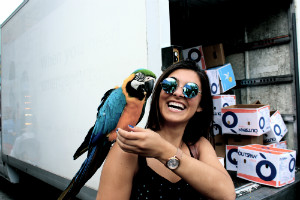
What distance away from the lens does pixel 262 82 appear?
144 inches

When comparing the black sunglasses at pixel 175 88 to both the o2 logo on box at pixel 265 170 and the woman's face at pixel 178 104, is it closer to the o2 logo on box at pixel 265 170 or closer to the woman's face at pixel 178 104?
the woman's face at pixel 178 104

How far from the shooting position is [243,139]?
122 inches

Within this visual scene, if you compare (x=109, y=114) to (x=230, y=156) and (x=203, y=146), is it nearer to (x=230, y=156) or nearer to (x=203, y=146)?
(x=203, y=146)

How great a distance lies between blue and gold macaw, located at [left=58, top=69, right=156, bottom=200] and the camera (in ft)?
4.15

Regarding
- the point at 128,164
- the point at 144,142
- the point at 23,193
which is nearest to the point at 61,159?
the point at 128,164

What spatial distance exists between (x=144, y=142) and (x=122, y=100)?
0.50m

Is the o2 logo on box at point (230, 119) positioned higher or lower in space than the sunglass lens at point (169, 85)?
lower

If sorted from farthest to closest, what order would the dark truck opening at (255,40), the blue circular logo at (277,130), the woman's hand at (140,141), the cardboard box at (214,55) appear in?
the cardboard box at (214,55) < the dark truck opening at (255,40) < the blue circular logo at (277,130) < the woman's hand at (140,141)

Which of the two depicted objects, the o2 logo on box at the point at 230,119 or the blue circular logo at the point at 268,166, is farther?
the o2 logo on box at the point at 230,119

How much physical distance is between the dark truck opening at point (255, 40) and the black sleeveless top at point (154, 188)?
1.82 m

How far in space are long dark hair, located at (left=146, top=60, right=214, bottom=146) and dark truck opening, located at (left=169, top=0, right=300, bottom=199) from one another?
1612mm

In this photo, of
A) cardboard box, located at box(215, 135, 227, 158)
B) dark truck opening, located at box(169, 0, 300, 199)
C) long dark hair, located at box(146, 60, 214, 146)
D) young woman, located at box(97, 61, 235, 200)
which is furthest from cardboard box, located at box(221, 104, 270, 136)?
young woman, located at box(97, 61, 235, 200)

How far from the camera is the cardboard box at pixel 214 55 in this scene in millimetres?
3828

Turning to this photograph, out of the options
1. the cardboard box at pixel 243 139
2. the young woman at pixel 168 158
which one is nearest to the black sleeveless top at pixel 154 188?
the young woman at pixel 168 158
